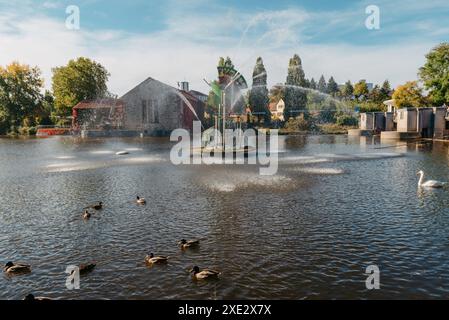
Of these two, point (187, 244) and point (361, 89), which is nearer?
point (187, 244)

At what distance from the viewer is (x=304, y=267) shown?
14180 mm

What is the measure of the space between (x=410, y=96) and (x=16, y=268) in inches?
4392

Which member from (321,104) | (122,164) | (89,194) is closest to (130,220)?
(89,194)

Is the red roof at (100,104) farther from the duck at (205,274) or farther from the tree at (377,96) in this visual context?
the duck at (205,274)

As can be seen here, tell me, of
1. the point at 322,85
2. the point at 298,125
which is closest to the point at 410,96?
the point at 298,125

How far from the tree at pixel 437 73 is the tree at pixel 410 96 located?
10396 millimetres

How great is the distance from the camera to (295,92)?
444 feet

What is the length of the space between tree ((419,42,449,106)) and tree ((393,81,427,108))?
34.1 ft

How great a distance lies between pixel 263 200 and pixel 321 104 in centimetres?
12349

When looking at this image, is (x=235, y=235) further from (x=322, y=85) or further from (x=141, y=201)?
(x=322, y=85)

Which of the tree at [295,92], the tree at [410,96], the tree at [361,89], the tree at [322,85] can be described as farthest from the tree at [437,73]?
the tree at [322,85]

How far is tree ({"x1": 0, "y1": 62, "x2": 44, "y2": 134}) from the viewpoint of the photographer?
421 feet

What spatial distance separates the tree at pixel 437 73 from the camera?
87.6m

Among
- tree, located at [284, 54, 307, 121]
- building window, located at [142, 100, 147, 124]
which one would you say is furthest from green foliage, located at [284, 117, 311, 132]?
building window, located at [142, 100, 147, 124]
